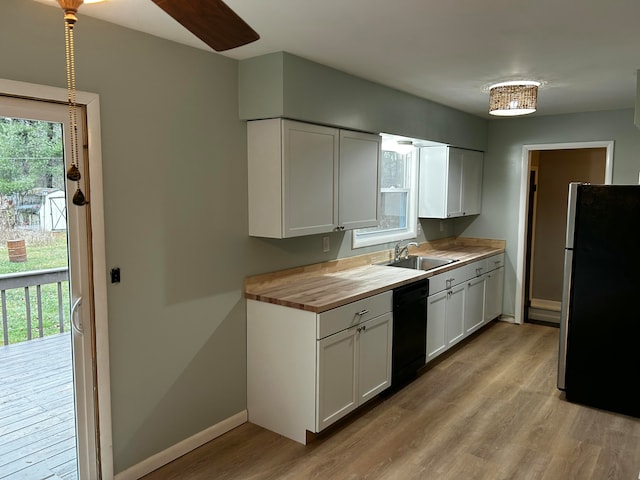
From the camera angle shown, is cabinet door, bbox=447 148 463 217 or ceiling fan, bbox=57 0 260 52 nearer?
ceiling fan, bbox=57 0 260 52

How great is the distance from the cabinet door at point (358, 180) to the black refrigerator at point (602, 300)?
4.62 ft

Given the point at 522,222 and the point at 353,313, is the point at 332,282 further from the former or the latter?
the point at 522,222

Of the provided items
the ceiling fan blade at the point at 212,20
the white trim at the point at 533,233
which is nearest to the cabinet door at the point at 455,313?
the white trim at the point at 533,233

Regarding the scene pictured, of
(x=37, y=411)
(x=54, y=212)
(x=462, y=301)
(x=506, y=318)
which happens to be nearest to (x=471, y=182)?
(x=462, y=301)

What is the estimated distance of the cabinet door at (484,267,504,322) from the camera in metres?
5.20

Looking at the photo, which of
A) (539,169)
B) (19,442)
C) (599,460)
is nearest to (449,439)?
(599,460)

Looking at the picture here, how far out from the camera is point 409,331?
368cm

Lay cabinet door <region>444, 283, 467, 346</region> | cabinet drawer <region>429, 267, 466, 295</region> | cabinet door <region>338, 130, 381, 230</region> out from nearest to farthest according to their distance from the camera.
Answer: cabinet door <region>338, 130, 381, 230</region> → cabinet drawer <region>429, 267, 466, 295</region> → cabinet door <region>444, 283, 467, 346</region>

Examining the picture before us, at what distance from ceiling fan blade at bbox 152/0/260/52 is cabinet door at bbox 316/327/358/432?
1918mm

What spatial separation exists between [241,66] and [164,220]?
3.53 feet

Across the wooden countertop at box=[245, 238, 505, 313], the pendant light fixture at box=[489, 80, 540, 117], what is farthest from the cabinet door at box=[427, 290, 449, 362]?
the pendant light fixture at box=[489, 80, 540, 117]

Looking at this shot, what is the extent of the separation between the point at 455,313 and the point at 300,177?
2.24m

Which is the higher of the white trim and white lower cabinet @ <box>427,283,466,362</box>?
the white trim

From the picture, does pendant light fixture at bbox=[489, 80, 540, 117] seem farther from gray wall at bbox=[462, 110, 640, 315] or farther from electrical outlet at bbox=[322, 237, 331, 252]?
gray wall at bbox=[462, 110, 640, 315]
